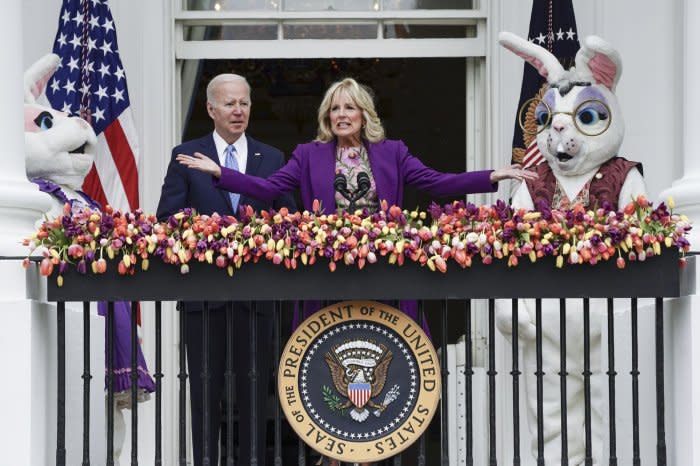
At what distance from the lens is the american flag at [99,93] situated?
26.6ft

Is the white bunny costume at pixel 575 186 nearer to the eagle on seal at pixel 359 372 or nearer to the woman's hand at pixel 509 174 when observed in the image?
the woman's hand at pixel 509 174

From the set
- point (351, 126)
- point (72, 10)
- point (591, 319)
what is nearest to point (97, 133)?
point (72, 10)

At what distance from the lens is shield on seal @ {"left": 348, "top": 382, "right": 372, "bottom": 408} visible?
18.9 ft

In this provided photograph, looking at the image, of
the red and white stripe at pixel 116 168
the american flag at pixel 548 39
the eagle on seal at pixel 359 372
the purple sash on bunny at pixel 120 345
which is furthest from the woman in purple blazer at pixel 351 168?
the red and white stripe at pixel 116 168

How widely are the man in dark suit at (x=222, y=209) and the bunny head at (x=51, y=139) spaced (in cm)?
54

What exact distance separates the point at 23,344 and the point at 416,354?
146cm

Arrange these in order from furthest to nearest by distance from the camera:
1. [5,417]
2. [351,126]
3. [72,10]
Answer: [72,10] → [351,126] → [5,417]

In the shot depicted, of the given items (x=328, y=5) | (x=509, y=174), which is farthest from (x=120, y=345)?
(x=328, y=5)

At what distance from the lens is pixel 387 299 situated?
5.73 m

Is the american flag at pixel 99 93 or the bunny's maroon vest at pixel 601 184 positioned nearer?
the bunny's maroon vest at pixel 601 184

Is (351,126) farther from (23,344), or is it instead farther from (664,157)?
(664,157)

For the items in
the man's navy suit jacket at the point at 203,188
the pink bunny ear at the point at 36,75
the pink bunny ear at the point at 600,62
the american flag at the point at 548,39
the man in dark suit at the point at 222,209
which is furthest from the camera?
the american flag at the point at 548,39

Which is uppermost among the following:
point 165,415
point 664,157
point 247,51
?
point 247,51

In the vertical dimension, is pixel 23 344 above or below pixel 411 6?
below
